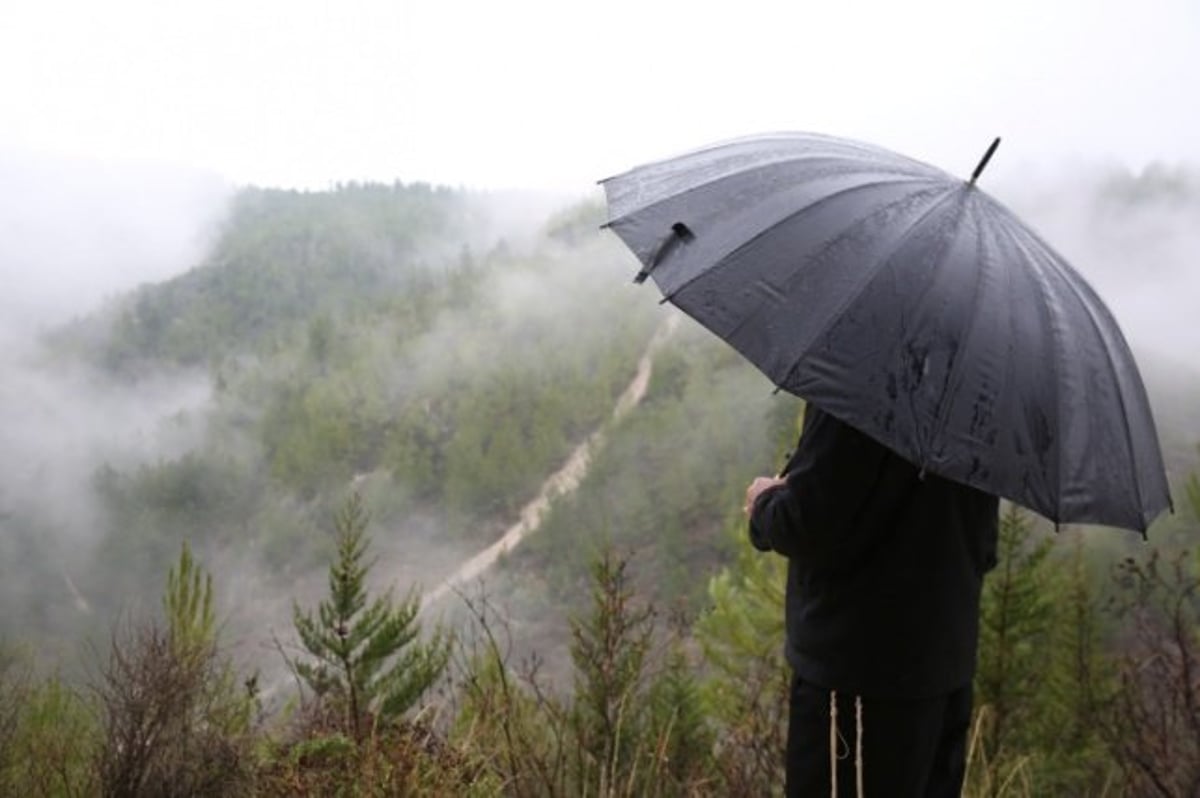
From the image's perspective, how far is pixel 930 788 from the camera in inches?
72.6

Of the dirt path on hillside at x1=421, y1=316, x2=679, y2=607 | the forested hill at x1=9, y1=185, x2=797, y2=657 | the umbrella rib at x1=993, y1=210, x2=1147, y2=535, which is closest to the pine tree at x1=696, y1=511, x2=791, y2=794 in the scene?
the umbrella rib at x1=993, y1=210, x2=1147, y2=535

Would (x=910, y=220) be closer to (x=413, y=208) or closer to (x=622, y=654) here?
(x=622, y=654)

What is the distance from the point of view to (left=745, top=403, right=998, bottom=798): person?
1.54m

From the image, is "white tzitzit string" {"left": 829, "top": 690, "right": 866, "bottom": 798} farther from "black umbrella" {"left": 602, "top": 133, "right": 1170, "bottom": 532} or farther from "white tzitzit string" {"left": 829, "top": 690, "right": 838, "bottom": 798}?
"black umbrella" {"left": 602, "top": 133, "right": 1170, "bottom": 532}

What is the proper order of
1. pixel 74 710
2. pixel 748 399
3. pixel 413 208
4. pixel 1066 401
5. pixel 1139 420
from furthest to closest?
pixel 413 208, pixel 748 399, pixel 74 710, pixel 1139 420, pixel 1066 401

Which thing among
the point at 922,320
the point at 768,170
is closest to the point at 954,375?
the point at 922,320

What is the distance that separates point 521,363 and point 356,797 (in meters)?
59.9

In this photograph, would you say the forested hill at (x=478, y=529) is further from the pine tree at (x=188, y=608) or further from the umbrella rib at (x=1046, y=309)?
the umbrella rib at (x=1046, y=309)

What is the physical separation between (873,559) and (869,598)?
64mm

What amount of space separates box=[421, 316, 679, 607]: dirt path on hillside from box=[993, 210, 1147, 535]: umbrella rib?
36.5 metres

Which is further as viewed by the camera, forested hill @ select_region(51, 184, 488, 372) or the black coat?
forested hill @ select_region(51, 184, 488, 372)

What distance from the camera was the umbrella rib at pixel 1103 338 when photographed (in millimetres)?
1673

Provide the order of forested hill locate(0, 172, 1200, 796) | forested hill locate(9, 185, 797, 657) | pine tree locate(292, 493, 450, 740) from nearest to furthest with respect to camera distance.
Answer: forested hill locate(0, 172, 1200, 796), pine tree locate(292, 493, 450, 740), forested hill locate(9, 185, 797, 657)

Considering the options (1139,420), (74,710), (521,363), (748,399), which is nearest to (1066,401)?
(1139,420)
